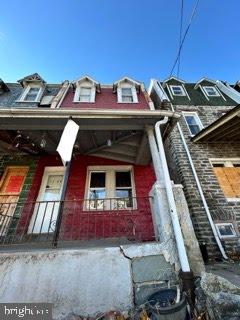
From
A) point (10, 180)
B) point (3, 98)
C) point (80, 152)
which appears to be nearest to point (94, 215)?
point (80, 152)

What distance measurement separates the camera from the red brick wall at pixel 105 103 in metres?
7.35

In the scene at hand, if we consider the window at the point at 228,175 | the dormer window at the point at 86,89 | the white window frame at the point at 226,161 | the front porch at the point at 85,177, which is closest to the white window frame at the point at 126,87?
the dormer window at the point at 86,89

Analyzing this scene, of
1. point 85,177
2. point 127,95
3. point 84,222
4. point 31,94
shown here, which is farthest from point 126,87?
point 84,222

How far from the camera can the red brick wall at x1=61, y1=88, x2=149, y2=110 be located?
7352 mm

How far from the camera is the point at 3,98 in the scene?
7949 mm

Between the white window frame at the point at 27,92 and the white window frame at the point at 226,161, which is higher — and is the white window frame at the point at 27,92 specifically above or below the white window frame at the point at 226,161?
above

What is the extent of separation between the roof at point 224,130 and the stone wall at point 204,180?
9.1 inches

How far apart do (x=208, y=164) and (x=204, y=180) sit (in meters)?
0.73

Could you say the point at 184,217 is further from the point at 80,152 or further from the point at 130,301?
the point at 80,152

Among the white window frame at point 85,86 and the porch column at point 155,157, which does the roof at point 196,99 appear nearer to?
the white window frame at point 85,86

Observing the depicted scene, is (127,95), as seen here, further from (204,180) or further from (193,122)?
(204,180)

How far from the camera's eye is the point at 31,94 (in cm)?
806

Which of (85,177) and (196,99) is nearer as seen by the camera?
(85,177)

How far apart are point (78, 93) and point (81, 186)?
4.16 meters
